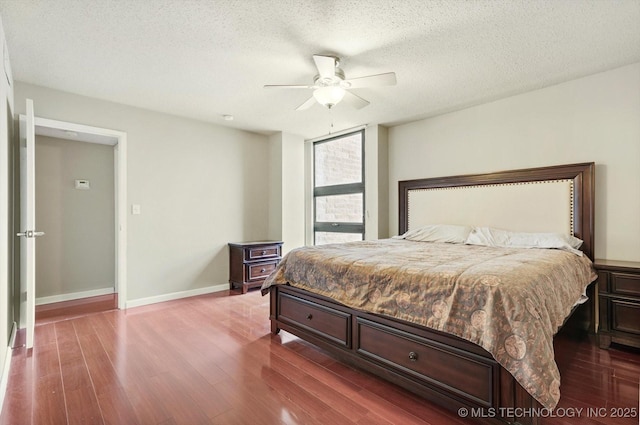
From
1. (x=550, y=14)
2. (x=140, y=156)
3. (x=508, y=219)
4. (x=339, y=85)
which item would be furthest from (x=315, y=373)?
(x=140, y=156)

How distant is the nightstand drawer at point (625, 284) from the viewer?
8.22 ft

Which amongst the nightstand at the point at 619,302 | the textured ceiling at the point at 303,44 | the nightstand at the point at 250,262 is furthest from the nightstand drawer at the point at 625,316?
the nightstand at the point at 250,262

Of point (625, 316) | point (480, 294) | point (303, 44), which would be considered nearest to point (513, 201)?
point (625, 316)

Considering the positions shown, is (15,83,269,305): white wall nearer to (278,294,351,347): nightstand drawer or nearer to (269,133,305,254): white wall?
(269,133,305,254): white wall

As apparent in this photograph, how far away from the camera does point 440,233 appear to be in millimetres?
3803

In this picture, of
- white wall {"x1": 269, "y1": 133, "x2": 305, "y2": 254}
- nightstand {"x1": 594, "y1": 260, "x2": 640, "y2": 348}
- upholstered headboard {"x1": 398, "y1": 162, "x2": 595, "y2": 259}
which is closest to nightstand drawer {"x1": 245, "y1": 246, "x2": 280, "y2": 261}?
white wall {"x1": 269, "y1": 133, "x2": 305, "y2": 254}

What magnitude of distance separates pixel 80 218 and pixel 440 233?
480cm

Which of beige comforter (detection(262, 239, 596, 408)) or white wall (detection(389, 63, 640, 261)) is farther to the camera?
white wall (detection(389, 63, 640, 261))

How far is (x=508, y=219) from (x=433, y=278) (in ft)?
7.42

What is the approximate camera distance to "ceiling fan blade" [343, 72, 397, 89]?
8.07 feet

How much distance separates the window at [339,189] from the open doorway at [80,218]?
299cm

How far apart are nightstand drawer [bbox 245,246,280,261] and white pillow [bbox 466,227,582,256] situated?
2.78 metres

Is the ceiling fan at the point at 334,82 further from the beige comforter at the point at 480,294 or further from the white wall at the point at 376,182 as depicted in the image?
the white wall at the point at 376,182

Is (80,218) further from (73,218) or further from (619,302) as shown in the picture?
(619,302)
